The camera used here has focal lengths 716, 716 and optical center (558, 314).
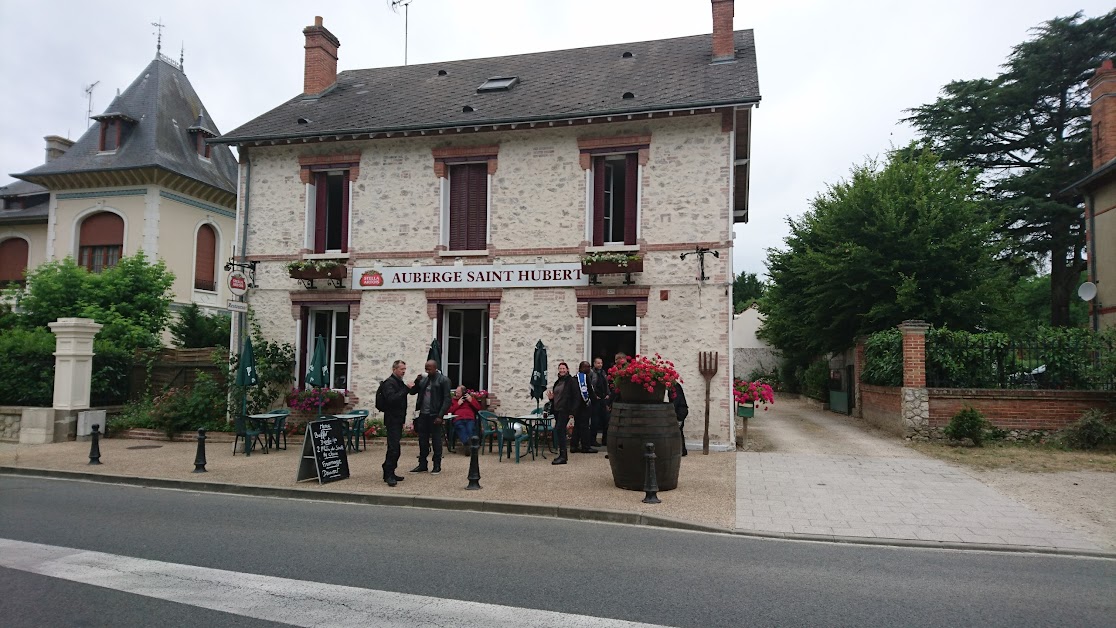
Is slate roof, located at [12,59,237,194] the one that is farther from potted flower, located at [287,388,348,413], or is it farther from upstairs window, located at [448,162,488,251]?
upstairs window, located at [448,162,488,251]

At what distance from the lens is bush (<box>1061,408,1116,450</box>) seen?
40.7ft

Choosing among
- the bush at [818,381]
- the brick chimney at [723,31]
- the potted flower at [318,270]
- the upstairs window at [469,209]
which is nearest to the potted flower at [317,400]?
the potted flower at [318,270]

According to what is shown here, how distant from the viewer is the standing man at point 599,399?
42.1ft

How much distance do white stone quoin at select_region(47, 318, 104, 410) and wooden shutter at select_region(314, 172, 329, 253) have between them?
521 centimetres

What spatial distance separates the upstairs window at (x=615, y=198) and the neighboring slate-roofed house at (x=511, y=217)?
34mm

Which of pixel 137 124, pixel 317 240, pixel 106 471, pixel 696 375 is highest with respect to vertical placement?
pixel 137 124

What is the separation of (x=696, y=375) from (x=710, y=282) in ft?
5.93

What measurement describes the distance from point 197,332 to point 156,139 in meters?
10.1

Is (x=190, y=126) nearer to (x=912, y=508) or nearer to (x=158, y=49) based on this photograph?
(x=158, y=49)

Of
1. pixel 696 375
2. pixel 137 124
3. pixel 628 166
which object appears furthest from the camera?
pixel 137 124

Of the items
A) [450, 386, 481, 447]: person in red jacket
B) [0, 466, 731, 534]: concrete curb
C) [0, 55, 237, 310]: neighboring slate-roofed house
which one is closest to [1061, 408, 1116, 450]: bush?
[0, 466, 731, 534]: concrete curb

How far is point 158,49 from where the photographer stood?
2984 centimetres

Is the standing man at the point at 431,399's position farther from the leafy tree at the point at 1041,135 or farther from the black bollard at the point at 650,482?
the leafy tree at the point at 1041,135

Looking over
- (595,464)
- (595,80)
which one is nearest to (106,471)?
(595,464)
